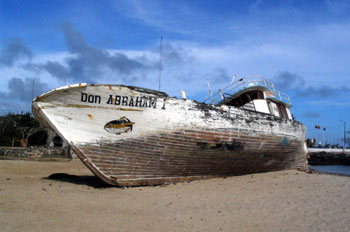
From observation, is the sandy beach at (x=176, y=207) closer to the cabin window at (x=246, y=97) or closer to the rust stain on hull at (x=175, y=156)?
the rust stain on hull at (x=175, y=156)

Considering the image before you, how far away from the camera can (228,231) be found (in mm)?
4484

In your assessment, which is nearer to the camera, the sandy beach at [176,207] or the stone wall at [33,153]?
the sandy beach at [176,207]

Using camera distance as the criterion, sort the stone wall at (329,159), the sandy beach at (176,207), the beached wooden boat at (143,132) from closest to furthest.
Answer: the sandy beach at (176,207), the beached wooden boat at (143,132), the stone wall at (329,159)

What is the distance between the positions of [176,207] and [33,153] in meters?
17.2

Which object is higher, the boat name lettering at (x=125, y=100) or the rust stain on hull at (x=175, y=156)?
the boat name lettering at (x=125, y=100)

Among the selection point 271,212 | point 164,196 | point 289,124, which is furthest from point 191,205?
point 289,124

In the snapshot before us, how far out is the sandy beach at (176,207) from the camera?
4.71 metres

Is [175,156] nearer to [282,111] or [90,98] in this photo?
[90,98]

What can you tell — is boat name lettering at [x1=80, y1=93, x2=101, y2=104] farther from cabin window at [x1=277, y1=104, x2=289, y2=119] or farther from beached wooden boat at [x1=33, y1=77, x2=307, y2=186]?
cabin window at [x1=277, y1=104, x2=289, y2=119]

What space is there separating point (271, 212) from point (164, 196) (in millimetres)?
2630

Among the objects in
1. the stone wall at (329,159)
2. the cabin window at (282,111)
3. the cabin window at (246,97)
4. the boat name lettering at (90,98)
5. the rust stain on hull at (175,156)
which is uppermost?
the cabin window at (246,97)

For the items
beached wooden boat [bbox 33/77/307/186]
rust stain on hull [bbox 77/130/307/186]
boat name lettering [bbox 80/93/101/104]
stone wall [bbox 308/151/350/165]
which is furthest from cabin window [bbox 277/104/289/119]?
stone wall [bbox 308/151/350/165]

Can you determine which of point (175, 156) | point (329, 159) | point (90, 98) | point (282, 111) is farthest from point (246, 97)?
point (329, 159)

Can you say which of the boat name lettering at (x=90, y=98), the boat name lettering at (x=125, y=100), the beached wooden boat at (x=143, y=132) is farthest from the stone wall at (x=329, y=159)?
the boat name lettering at (x=90, y=98)
